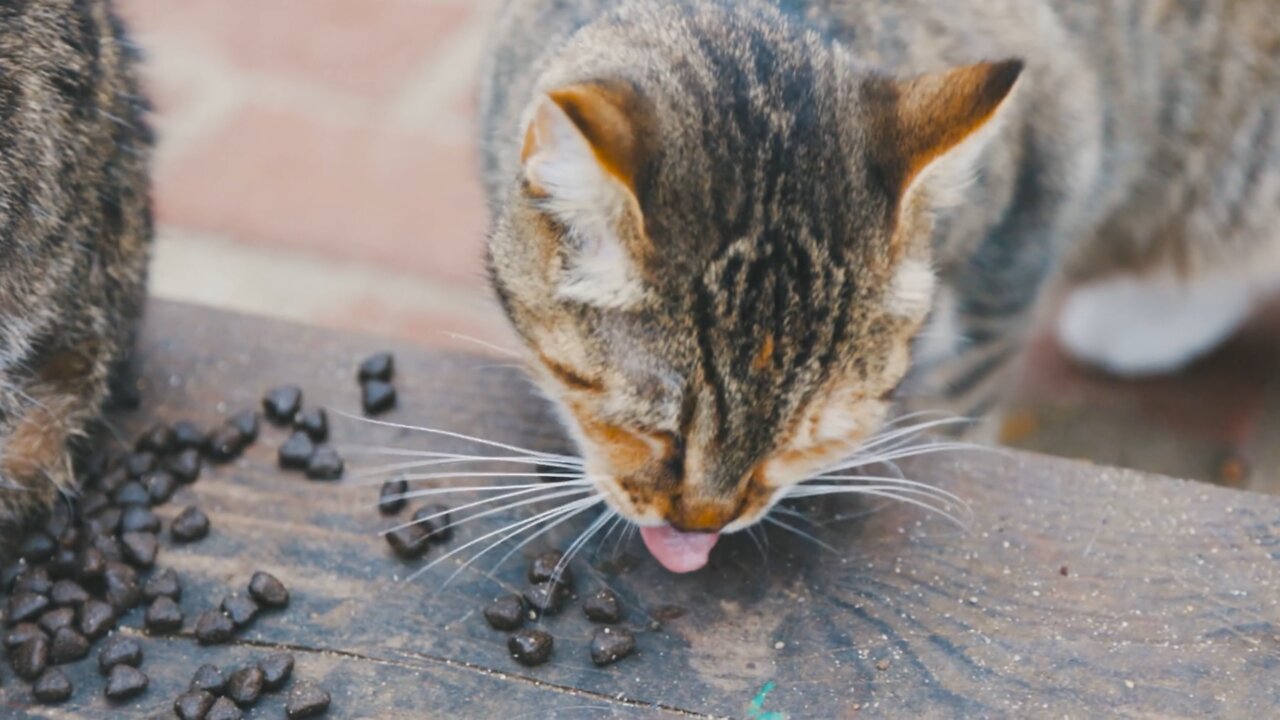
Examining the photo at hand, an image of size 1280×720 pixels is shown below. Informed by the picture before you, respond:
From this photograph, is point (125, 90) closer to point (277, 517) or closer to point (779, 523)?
point (277, 517)

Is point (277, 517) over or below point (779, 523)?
below

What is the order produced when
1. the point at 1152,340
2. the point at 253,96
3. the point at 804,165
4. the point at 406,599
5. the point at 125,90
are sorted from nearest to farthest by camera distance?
1. the point at 804,165
2. the point at 406,599
3. the point at 125,90
4. the point at 1152,340
5. the point at 253,96

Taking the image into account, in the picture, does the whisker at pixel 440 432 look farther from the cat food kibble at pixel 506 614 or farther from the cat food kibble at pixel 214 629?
the cat food kibble at pixel 214 629

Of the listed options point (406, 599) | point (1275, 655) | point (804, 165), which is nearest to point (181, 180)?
point (406, 599)

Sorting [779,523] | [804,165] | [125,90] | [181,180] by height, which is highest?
[804,165]

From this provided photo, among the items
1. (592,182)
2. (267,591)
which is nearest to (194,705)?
(267,591)

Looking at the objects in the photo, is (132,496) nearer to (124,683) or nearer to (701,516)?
(124,683)

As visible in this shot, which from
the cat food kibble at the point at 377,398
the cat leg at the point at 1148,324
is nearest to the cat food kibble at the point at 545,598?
the cat food kibble at the point at 377,398
